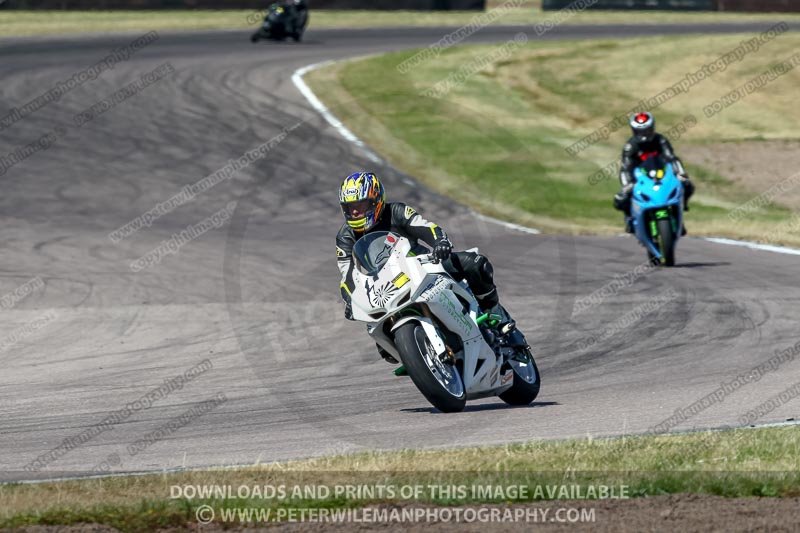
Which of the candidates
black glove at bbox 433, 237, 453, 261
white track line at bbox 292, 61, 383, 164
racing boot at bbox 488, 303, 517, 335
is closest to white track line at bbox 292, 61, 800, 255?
white track line at bbox 292, 61, 383, 164

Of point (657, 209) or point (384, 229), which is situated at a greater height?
point (384, 229)

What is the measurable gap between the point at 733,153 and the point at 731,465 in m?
21.9

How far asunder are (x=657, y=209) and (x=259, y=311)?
626cm

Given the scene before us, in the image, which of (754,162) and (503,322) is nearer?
(503,322)

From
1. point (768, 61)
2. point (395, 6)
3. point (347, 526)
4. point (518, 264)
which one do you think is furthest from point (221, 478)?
point (395, 6)

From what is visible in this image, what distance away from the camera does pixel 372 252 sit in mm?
9195

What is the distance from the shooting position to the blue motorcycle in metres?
17.9

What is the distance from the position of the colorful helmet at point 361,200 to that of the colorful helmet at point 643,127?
9.71 meters

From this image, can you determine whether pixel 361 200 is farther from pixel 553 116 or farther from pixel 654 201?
pixel 553 116

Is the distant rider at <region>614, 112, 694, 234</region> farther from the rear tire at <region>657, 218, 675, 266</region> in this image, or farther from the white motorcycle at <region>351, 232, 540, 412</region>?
the white motorcycle at <region>351, 232, 540, 412</region>

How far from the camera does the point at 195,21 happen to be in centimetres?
4300

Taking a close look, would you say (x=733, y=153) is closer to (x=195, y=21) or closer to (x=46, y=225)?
(x=46, y=225)

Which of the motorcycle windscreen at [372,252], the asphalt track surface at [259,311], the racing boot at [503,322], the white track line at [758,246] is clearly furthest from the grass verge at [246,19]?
the motorcycle windscreen at [372,252]

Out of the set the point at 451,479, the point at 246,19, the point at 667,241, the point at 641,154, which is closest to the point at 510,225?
the point at 641,154
